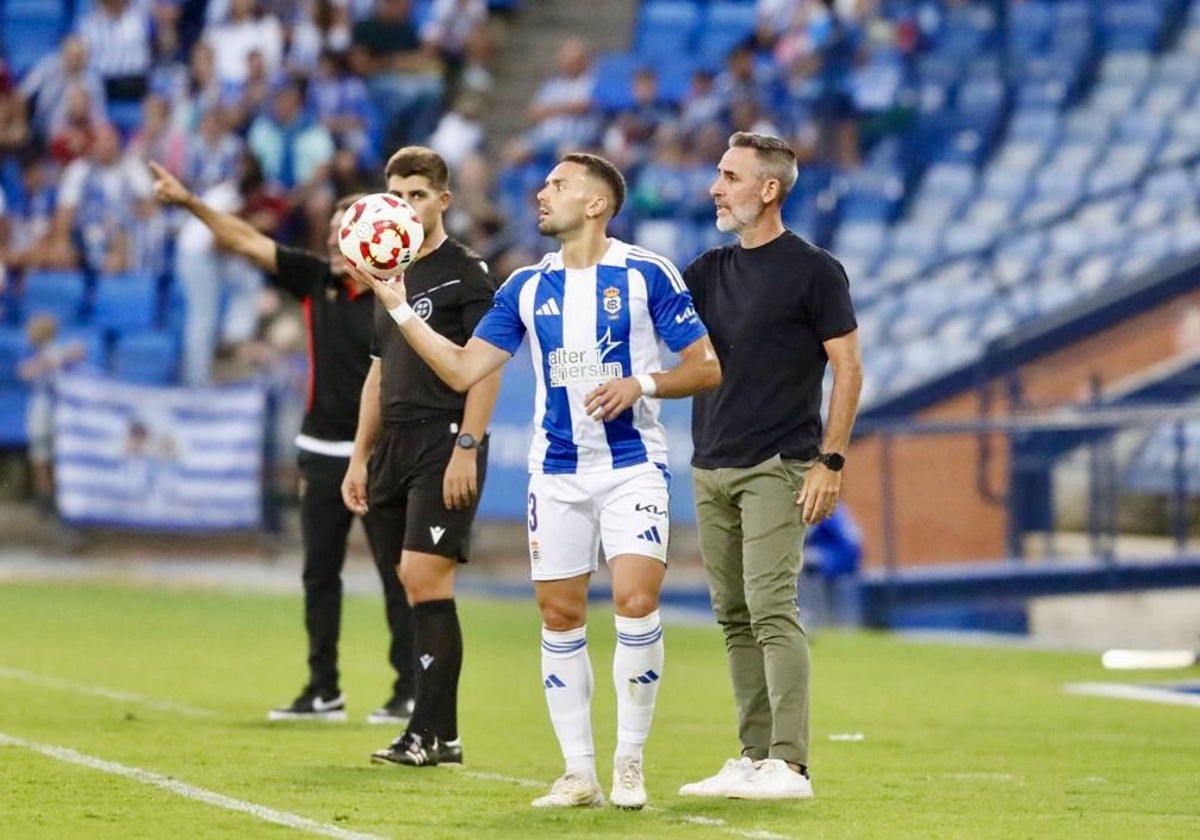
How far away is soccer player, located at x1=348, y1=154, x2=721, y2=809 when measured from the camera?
7500mm

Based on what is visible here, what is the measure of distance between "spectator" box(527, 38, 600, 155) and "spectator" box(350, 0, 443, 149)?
117 cm

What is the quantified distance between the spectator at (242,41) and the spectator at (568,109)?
293cm

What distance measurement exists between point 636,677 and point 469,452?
1065mm

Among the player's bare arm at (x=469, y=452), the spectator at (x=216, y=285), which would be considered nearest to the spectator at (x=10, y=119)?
the spectator at (x=216, y=285)

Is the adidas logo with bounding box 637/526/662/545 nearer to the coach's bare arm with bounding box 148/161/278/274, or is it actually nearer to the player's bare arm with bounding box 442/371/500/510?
the player's bare arm with bounding box 442/371/500/510

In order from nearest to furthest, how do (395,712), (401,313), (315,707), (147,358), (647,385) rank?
(647,385)
(401,313)
(395,712)
(315,707)
(147,358)

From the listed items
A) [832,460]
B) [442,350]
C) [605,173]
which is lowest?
[832,460]

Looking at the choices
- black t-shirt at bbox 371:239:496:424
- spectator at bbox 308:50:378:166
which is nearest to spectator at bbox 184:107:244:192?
spectator at bbox 308:50:378:166

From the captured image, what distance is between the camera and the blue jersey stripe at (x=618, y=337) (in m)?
7.54

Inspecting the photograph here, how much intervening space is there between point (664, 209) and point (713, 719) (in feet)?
35.6

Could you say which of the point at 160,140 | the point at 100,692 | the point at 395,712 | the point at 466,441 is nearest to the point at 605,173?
the point at 466,441

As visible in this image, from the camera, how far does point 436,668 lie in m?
8.62

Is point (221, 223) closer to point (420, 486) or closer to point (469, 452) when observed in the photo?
point (420, 486)

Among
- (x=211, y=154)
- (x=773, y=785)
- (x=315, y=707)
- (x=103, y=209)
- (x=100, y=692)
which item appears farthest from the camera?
(x=211, y=154)
